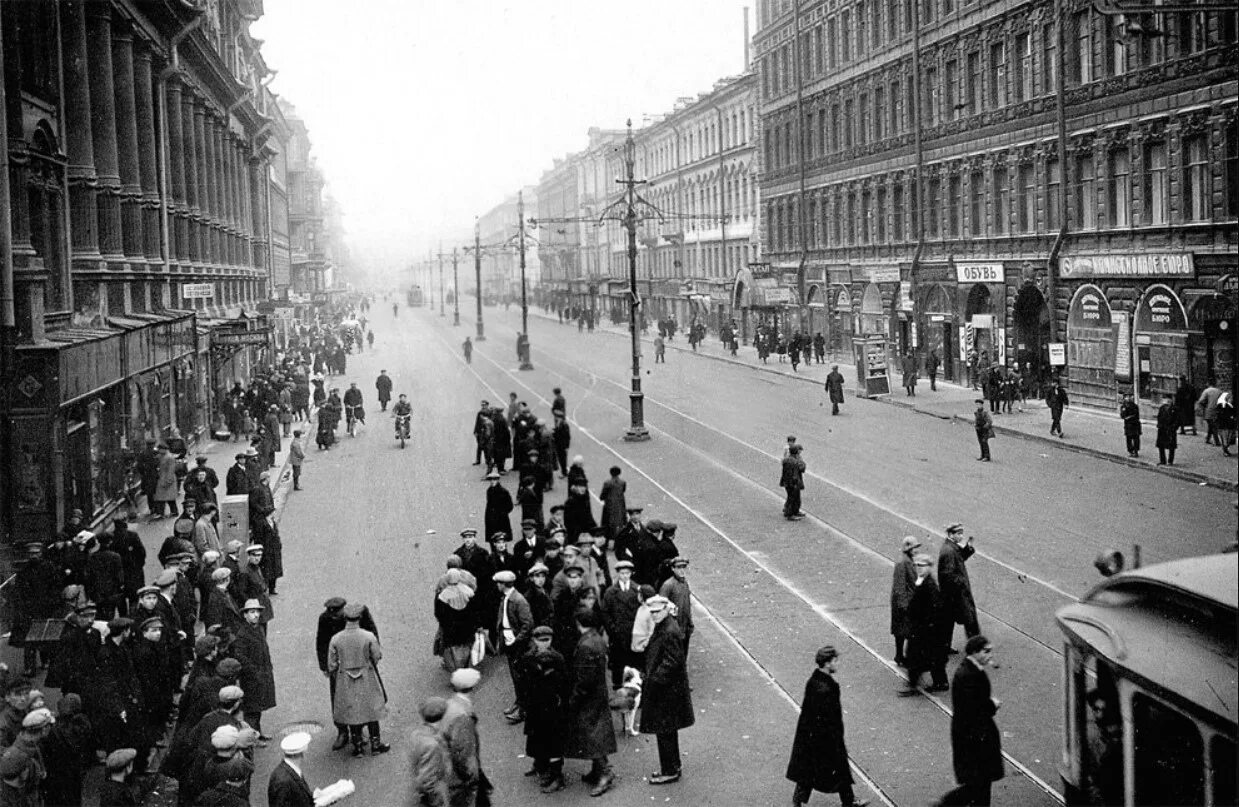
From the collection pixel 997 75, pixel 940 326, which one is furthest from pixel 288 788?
pixel 940 326

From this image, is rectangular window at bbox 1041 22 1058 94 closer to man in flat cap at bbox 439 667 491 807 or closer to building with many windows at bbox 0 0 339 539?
building with many windows at bbox 0 0 339 539

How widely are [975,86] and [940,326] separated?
852cm

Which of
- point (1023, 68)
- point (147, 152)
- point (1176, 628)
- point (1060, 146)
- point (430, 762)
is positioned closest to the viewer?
point (1176, 628)

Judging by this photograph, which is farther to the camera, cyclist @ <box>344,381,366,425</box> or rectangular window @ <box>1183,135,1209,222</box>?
cyclist @ <box>344,381,366,425</box>

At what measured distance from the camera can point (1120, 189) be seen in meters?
33.2

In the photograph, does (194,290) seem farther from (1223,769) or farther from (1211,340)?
(1223,769)

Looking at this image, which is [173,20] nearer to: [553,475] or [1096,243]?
[553,475]

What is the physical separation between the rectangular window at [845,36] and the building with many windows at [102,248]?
25376 millimetres

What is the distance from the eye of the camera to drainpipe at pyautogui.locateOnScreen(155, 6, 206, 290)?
31.7 metres

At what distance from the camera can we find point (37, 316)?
62.2 ft

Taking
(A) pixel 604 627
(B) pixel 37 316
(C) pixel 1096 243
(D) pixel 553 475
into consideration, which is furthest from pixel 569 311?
(A) pixel 604 627

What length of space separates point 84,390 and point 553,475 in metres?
9.17

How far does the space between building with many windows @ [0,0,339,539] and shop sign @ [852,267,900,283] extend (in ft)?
81.1

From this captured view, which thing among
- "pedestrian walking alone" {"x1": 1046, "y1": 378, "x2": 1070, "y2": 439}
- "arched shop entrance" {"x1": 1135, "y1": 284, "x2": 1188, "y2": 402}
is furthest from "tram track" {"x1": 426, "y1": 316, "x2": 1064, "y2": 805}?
"arched shop entrance" {"x1": 1135, "y1": 284, "x2": 1188, "y2": 402}
